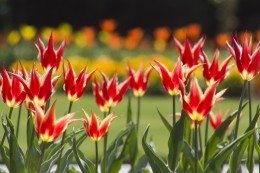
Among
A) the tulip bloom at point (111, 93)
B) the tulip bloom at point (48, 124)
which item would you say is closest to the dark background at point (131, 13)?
the tulip bloom at point (111, 93)

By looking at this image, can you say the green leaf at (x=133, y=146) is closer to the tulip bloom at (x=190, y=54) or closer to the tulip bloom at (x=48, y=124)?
the tulip bloom at (x=190, y=54)

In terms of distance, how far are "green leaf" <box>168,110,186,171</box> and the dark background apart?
18.3 metres

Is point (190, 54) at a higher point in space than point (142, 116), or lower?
higher

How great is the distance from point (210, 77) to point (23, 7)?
18799 millimetres

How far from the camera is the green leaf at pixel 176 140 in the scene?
247cm

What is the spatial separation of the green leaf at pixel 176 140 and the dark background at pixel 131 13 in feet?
60.2

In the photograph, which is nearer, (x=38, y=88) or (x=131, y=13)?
(x=38, y=88)

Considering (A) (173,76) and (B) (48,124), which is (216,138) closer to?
(A) (173,76)

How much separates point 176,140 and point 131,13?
18839mm

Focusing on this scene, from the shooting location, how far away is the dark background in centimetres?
2105

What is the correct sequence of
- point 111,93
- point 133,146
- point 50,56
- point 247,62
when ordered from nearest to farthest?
point 247,62
point 50,56
point 111,93
point 133,146

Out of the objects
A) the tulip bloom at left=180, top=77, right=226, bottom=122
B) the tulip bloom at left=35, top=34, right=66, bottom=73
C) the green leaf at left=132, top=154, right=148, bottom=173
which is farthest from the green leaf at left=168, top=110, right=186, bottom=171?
→ the green leaf at left=132, top=154, right=148, bottom=173

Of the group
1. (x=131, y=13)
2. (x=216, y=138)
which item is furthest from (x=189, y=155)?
(x=131, y=13)

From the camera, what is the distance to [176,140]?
251cm
